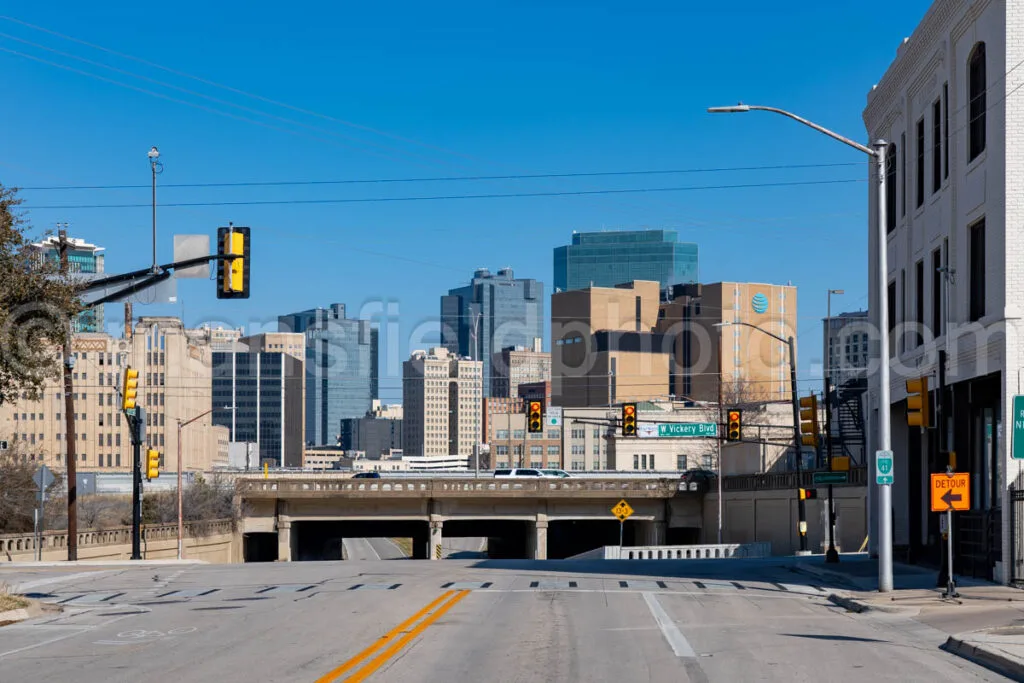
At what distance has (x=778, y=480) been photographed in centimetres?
6744

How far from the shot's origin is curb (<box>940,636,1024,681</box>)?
14609mm

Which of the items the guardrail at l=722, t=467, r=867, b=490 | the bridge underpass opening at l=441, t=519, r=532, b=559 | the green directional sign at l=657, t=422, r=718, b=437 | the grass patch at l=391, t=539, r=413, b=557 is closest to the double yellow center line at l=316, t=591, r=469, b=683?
the guardrail at l=722, t=467, r=867, b=490

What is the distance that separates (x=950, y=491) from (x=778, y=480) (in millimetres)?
45092

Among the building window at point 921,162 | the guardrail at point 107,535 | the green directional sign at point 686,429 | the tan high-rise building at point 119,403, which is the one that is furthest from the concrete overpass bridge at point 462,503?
the tan high-rise building at point 119,403

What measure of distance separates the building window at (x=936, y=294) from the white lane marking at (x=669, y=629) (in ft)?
37.4

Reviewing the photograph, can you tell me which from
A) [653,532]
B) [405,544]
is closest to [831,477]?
[653,532]

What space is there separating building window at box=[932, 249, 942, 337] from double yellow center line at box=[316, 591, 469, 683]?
48.7 ft

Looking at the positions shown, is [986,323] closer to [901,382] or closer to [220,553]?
[901,382]

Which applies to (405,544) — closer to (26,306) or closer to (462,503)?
(462,503)

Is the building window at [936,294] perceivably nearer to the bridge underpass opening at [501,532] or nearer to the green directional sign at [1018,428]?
the green directional sign at [1018,428]

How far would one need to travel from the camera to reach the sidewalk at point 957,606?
16078 millimetres

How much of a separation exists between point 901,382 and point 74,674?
25719mm

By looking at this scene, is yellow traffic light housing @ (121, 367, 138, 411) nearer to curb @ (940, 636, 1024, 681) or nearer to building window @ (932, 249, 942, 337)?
building window @ (932, 249, 942, 337)

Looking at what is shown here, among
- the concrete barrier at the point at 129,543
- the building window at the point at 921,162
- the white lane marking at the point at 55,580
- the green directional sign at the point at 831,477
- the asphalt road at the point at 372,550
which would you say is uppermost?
the building window at the point at 921,162
